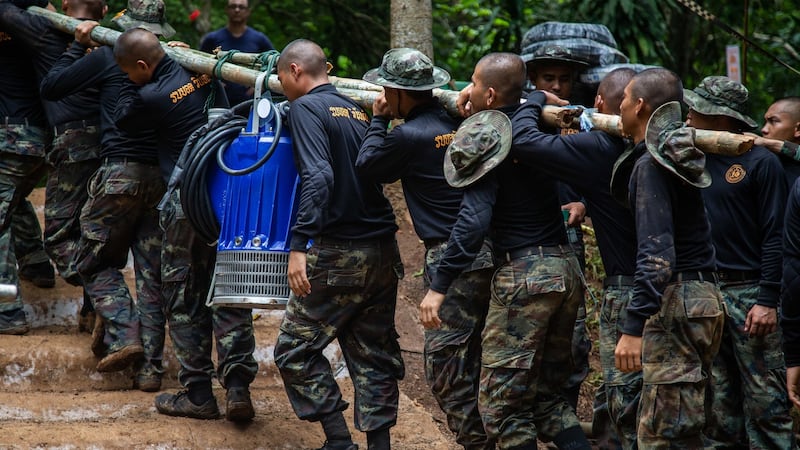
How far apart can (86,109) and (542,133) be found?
3.82 meters

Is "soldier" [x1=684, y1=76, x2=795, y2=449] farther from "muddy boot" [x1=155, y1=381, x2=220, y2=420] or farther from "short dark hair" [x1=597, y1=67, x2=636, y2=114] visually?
"muddy boot" [x1=155, y1=381, x2=220, y2=420]

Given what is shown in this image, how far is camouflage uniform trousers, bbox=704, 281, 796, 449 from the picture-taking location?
5.75m

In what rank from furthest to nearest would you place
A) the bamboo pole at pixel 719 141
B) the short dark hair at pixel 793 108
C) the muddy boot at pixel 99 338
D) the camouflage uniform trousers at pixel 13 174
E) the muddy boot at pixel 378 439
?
1. the camouflage uniform trousers at pixel 13 174
2. the muddy boot at pixel 99 338
3. the short dark hair at pixel 793 108
4. the muddy boot at pixel 378 439
5. the bamboo pole at pixel 719 141

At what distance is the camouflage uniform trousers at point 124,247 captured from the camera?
6.84 meters

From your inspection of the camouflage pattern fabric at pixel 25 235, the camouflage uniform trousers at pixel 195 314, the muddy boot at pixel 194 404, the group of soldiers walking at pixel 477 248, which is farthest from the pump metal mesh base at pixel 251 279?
the camouflage pattern fabric at pixel 25 235

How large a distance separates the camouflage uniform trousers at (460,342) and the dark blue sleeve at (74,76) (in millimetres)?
2825

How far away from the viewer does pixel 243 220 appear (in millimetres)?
5496

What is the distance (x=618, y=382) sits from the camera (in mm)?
5230

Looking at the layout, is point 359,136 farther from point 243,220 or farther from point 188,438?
point 188,438

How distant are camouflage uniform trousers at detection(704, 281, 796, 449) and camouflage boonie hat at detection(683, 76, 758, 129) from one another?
0.97m

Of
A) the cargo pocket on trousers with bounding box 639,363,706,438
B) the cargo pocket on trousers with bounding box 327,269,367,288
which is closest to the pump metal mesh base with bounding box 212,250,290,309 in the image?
the cargo pocket on trousers with bounding box 327,269,367,288

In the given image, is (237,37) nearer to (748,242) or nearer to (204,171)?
(204,171)

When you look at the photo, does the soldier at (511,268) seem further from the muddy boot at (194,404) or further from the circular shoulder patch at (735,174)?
the muddy boot at (194,404)

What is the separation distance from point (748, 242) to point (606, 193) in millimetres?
1253
